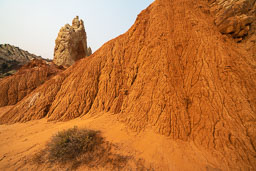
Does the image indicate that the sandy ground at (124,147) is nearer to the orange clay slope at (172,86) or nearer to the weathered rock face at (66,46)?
the orange clay slope at (172,86)

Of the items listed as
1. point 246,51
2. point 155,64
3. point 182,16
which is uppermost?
point 182,16

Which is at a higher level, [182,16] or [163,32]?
[182,16]

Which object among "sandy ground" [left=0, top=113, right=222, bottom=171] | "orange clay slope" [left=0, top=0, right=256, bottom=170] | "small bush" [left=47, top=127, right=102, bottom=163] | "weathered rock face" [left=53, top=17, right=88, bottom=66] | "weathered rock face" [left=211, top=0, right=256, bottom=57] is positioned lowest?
"sandy ground" [left=0, top=113, right=222, bottom=171]

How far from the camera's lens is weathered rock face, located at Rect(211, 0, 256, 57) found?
488cm

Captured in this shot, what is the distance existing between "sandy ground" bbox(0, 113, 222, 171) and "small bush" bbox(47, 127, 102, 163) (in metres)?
0.40

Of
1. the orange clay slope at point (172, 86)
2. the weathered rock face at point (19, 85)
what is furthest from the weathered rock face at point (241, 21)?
the weathered rock face at point (19, 85)

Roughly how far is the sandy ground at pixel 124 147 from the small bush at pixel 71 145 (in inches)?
15.9

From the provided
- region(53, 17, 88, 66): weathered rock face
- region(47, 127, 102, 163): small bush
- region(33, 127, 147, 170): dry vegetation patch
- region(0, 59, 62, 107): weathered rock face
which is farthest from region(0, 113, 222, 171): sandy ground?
region(53, 17, 88, 66): weathered rock face

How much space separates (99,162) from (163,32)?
7670mm


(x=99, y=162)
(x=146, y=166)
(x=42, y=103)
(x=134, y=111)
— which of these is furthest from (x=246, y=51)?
(x=42, y=103)

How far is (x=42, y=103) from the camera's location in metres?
7.39

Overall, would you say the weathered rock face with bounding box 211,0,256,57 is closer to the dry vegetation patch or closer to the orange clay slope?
the orange clay slope

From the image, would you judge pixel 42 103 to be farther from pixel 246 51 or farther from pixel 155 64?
pixel 246 51

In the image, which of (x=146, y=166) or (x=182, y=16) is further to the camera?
(x=182, y=16)
